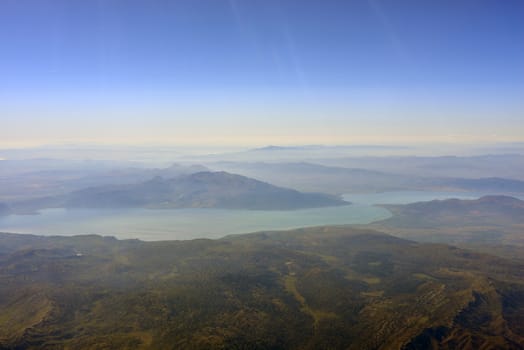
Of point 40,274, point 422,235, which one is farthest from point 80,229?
point 422,235

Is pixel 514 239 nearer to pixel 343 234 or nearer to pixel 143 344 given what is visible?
pixel 343 234

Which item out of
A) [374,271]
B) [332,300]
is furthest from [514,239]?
[332,300]

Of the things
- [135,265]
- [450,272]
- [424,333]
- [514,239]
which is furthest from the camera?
[514,239]

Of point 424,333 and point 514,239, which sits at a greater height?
point 424,333

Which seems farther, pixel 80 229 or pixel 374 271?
pixel 80 229

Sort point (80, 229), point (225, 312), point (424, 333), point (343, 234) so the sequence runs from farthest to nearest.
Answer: point (80, 229) → point (343, 234) → point (225, 312) → point (424, 333)

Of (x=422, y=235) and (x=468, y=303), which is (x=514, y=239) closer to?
(x=422, y=235)
